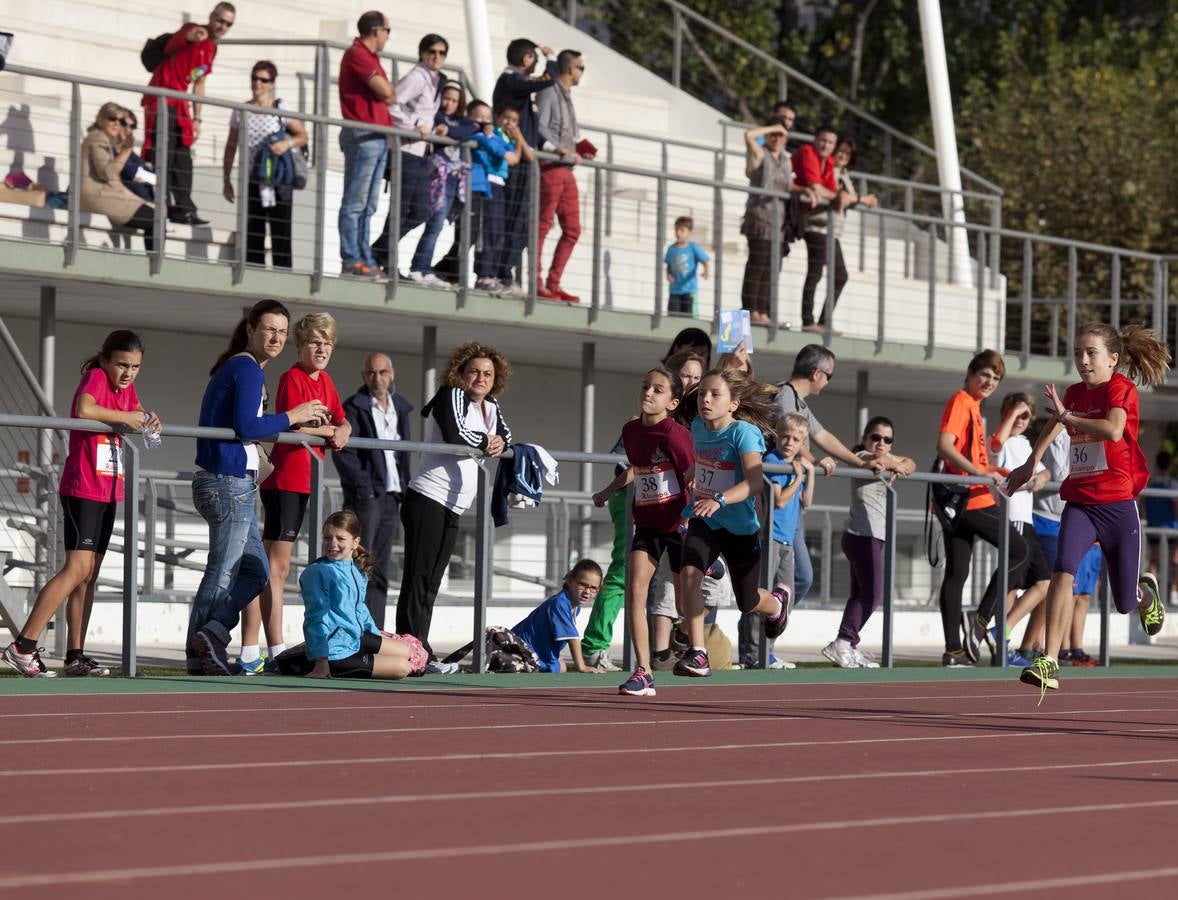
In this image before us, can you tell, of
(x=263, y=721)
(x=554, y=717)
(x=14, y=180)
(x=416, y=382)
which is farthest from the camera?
(x=416, y=382)

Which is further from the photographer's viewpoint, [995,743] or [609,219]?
[609,219]

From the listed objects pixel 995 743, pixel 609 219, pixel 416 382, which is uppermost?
pixel 609 219

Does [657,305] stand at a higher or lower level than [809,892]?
higher

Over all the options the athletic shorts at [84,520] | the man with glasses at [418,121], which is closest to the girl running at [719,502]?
the athletic shorts at [84,520]

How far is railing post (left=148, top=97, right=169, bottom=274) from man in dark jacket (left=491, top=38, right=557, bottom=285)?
8.90ft

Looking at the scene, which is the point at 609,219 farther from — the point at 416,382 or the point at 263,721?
the point at 263,721

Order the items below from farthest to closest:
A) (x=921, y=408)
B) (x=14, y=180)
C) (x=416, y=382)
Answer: (x=921, y=408), (x=416, y=382), (x=14, y=180)

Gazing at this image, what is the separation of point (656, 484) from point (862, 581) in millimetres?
3617

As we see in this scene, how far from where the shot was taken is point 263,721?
27.5ft

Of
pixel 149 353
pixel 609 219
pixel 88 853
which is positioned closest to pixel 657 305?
pixel 609 219

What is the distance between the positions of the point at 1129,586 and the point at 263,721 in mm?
4219

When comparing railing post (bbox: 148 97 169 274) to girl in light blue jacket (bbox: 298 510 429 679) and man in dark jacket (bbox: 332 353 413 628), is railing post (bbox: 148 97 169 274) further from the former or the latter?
girl in light blue jacket (bbox: 298 510 429 679)

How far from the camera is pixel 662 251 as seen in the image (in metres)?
18.5

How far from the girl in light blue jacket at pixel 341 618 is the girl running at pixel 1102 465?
302cm
